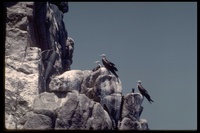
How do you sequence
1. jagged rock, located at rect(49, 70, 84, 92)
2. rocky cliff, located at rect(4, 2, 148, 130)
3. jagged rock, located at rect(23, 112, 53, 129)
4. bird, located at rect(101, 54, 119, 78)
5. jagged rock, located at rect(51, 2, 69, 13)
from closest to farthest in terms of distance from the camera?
jagged rock, located at rect(23, 112, 53, 129), rocky cliff, located at rect(4, 2, 148, 130), jagged rock, located at rect(49, 70, 84, 92), bird, located at rect(101, 54, 119, 78), jagged rock, located at rect(51, 2, 69, 13)

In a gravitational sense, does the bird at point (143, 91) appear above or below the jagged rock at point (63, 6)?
below

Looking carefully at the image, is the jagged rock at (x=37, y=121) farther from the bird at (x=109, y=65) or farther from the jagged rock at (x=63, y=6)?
the jagged rock at (x=63, y=6)

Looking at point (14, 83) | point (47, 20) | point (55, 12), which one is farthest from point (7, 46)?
point (55, 12)

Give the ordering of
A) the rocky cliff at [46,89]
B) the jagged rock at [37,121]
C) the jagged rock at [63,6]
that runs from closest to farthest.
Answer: the jagged rock at [37,121] → the rocky cliff at [46,89] → the jagged rock at [63,6]

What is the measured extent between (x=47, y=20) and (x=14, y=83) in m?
6.12

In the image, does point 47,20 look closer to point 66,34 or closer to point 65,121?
point 66,34

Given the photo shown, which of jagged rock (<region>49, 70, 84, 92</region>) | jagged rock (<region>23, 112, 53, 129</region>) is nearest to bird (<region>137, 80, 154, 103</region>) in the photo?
jagged rock (<region>49, 70, 84, 92</region>)

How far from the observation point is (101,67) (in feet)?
59.1

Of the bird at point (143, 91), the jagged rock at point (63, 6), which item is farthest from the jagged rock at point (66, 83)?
the jagged rock at point (63, 6)

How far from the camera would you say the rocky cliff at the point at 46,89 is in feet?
46.2

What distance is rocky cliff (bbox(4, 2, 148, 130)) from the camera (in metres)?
14.1

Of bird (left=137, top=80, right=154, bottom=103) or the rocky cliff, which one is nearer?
the rocky cliff

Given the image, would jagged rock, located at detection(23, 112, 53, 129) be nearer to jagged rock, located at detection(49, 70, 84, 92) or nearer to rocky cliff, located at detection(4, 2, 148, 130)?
rocky cliff, located at detection(4, 2, 148, 130)

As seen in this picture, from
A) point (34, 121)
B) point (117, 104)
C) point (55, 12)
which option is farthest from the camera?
point (55, 12)
